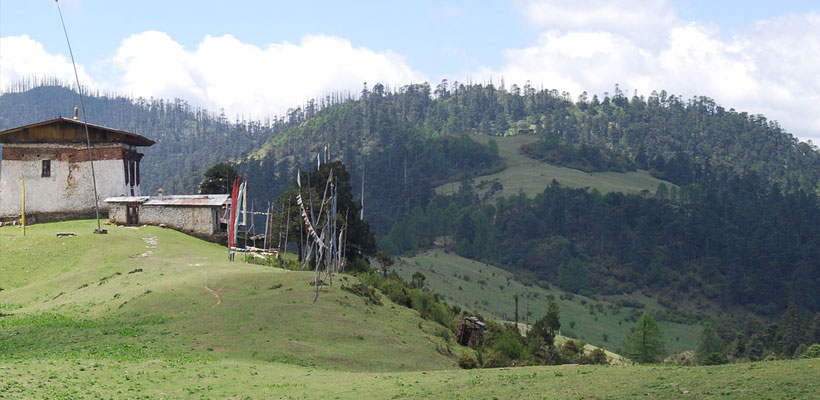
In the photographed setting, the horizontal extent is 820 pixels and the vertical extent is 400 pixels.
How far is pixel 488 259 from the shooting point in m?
135

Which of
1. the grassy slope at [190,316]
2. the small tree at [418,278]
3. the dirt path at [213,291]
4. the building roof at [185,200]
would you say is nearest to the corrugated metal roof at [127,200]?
the building roof at [185,200]

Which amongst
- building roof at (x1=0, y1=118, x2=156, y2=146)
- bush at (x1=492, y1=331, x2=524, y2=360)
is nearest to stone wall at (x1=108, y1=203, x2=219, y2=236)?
building roof at (x1=0, y1=118, x2=156, y2=146)

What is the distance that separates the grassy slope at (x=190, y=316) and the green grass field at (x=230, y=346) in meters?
0.08

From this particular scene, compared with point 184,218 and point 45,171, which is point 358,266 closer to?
point 184,218

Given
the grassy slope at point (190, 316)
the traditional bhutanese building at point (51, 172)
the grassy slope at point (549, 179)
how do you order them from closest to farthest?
1. the grassy slope at point (190, 316)
2. the traditional bhutanese building at point (51, 172)
3. the grassy slope at point (549, 179)

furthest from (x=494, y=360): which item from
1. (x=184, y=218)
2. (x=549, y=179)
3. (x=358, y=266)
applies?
(x=549, y=179)

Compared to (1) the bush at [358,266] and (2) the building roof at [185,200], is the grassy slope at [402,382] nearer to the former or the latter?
(1) the bush at [358,266]

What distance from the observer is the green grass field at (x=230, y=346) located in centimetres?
1862

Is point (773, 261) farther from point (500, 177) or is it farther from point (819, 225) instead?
point (500, 177)

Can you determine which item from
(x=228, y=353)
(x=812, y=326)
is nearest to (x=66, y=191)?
(x=228, y=353)

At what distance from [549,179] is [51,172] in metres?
124

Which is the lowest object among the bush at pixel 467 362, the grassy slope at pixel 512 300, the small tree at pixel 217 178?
the grassy slope at pixel 512 300

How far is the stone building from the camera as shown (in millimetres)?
52531

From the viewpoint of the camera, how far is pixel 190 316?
95.6 ft
